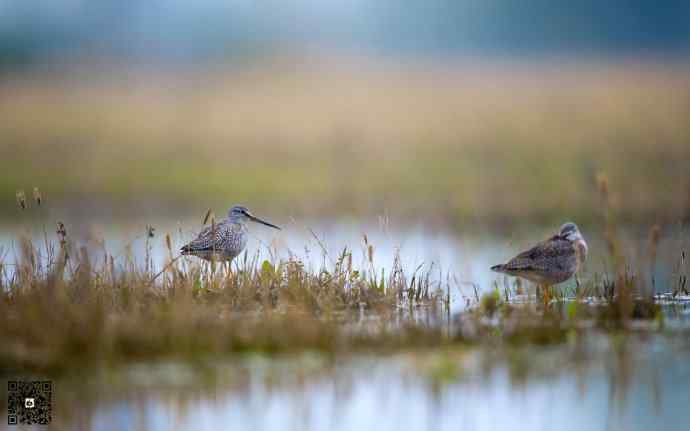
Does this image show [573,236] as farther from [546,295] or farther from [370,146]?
[370,146]

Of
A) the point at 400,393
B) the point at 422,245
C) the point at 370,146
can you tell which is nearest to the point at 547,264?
the point at 400,393

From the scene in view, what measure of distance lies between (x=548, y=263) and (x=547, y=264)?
2 centimetres

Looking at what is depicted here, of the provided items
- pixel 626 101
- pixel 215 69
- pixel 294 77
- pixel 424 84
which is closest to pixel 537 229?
pixel 626 101

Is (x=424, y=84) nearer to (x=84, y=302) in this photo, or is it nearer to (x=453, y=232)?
(x=453, y=232)

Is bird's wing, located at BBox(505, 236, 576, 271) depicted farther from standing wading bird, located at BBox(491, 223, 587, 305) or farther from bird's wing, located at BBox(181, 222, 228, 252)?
bird's wing, located at BBox(181, 222, 228, 252)

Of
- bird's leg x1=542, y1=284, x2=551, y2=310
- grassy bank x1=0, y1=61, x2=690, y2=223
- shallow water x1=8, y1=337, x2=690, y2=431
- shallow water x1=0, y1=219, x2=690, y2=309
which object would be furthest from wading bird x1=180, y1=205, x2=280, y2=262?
grassy bank x1=0, y1=61, x2=690, y2=223

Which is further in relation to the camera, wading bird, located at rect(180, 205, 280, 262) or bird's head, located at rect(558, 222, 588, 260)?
wading bird, located at rect(180, 205, 280, 262)

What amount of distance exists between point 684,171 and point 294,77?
28.8 m

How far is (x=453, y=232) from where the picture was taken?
19.3 meters

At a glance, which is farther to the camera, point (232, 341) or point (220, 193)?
point (220, 193)

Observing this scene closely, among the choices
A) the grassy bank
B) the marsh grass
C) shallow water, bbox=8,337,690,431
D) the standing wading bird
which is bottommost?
shallow water, bbox=8,337,690,431

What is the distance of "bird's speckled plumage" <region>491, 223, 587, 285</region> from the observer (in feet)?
36.6
